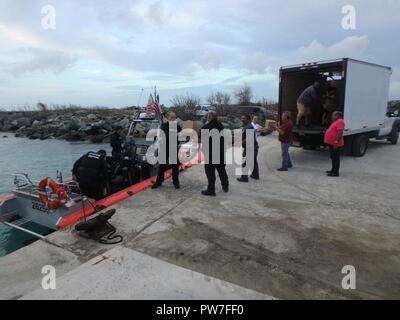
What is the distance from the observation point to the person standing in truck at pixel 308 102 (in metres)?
10.1

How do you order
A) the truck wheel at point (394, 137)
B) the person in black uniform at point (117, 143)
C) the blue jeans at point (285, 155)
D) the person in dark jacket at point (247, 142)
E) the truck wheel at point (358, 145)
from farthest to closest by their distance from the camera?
1. the truck wheel at point (394, 137)
2. the truck wheel at point (358, 145)
3. the blue jeans at point (285, 155)
4. the person in black uniform at point (117, 143)
5. the person in dark jacket at point (247, 142)

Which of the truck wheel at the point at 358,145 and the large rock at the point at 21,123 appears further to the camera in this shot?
the large rock at the point at 21,123

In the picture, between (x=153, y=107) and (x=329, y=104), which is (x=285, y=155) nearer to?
(x=329, y=104)

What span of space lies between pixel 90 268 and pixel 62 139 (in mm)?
26922

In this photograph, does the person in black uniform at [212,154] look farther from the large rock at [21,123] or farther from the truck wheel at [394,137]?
the large rock at [21,123]

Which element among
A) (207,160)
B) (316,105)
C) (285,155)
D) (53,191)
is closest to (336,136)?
(285,155)

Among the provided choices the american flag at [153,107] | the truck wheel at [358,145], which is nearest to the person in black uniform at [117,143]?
the american flag at [153,107]

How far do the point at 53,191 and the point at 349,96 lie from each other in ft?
25.5

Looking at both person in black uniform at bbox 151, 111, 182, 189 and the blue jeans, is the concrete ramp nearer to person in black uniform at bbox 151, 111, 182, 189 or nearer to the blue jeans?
person in black uniform at bbox 151, 111, 182, 189

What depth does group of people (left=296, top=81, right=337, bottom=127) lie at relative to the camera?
10.1 metres

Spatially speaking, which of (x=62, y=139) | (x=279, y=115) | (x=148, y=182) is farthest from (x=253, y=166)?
(x=62, y=139)

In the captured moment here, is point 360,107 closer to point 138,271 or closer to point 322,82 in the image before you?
point 322,82

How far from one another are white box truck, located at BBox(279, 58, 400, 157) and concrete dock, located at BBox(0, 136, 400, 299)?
3.13 metres

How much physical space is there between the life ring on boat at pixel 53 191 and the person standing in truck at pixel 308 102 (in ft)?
24.8
